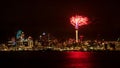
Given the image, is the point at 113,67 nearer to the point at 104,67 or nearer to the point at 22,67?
the point at 104,67

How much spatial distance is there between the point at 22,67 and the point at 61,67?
911cm

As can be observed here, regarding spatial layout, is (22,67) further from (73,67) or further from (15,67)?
(73,67)

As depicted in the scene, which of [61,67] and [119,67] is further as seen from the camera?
[61,67]

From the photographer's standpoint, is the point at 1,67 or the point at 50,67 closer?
the point at 1,67

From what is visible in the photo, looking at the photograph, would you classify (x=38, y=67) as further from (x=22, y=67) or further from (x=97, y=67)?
(x=97, y=67)

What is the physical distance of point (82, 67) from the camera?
4124 inches

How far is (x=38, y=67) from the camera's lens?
102 metres

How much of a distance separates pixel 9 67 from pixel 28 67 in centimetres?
433

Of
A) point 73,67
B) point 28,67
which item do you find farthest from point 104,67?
point 28,67

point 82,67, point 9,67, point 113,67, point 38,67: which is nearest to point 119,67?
point 113,67

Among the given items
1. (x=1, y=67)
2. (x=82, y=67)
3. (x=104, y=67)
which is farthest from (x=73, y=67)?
(x=1, y=67)

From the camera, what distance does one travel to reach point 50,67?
105m

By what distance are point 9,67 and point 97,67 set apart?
1980 centimetres

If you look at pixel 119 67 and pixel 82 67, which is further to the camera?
pixel 82 67
